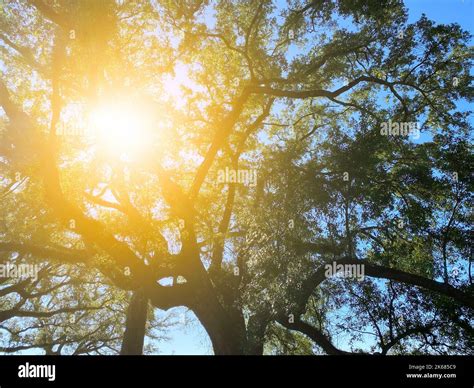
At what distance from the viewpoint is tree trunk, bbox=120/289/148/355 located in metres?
13.6

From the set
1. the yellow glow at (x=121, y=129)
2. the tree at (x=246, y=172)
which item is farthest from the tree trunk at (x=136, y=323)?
the yellow glow at (x=121, y=129)

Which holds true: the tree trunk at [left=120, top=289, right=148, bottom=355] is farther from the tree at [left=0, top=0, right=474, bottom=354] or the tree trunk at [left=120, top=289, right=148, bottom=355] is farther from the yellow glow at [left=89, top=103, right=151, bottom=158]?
the yellow glow at [left=89, top=103, right=151, bottom=158]

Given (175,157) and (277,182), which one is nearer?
(277,182)

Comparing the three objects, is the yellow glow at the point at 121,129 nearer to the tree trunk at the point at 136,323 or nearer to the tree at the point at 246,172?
the tree at the point at 246,172

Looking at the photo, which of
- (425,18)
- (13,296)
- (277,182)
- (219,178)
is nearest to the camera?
(425,18)

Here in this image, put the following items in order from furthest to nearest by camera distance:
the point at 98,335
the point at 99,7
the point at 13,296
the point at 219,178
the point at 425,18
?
the point at 98,335
the point at 13,296
the point at 219,178
the point at 425,18
the point at 99,7

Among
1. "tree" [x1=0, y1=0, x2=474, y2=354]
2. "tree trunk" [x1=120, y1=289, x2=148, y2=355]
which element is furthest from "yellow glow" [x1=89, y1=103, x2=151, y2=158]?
"tree trunk" [x1=120, y1=289, x2=148, y2=355]

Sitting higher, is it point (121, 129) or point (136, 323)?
point (121, 129)

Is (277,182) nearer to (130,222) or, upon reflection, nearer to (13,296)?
(130,222)

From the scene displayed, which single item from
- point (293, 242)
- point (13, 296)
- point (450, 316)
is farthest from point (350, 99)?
point (13, 296)

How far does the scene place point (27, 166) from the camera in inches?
519

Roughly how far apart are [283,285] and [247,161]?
283 inches

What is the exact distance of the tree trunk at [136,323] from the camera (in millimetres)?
13641

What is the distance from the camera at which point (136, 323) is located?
14148 millimetres
